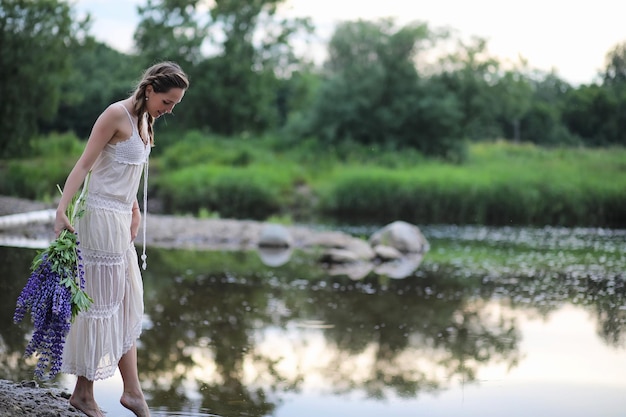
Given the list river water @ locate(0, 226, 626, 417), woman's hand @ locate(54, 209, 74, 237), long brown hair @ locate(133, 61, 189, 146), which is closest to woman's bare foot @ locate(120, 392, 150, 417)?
river water @ locate(0, 226, 626, 417)

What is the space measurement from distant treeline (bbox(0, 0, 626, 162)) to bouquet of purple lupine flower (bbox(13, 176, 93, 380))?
22.7m

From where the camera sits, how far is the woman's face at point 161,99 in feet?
12.9

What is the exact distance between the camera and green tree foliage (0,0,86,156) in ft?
75.4

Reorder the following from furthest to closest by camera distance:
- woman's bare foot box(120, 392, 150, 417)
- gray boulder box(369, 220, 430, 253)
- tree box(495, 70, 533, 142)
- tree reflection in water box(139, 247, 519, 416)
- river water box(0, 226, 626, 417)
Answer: tree box(495, 70, 533, 142) < gray boulder box(369, 220, 430, 253) < tree reflection in water box(139, 247, 519, 416) < river water box(0, 226, 626, 417) < woman's bare foot box(120, 392, 150, 417)

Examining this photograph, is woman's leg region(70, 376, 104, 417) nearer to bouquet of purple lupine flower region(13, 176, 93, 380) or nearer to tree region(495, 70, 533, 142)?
bouquet of purple lupine flower region(13, 176, 93, 380)

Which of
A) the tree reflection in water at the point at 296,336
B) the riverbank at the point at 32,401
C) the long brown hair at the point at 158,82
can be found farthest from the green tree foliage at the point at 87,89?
the long brown hair at the point at 158,82

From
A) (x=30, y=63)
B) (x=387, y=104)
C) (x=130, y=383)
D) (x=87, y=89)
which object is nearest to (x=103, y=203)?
(x=130, y=383)

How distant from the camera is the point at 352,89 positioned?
1160 inches

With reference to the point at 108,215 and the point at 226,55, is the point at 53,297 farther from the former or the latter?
the point at 226,55

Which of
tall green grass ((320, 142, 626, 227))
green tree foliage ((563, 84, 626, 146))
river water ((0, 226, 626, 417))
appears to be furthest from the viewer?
green tree foliage ((563, 84, 626, 146))

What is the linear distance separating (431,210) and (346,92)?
1005cm

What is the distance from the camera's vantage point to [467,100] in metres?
29.9

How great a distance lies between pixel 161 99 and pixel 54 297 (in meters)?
0.97

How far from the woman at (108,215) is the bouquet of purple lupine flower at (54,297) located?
99 mm
